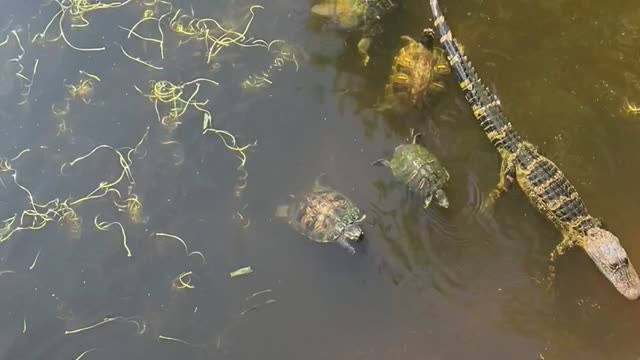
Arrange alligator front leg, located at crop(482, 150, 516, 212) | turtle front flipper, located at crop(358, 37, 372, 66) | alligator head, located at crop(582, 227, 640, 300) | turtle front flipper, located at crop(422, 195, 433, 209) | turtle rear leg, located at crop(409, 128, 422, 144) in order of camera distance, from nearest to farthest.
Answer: alligator head, located at crop(582, 227, 640, 300)
turtle front flipper, located at crop(422, 195, 433, 209)
alligator front leg, located at crop(482, 150, 516, 212)
turtle rear leg, located at crop(409, 128, 422, 144)
turtle front flipper, located at crop(358, 37, 372, 66)

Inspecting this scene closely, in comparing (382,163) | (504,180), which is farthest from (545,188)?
(382,163)

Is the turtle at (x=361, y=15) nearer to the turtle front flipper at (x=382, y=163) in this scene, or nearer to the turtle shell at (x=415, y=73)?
the turtle shell at (x=415, y=73)

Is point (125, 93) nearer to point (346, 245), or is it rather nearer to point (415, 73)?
point (346, 245)

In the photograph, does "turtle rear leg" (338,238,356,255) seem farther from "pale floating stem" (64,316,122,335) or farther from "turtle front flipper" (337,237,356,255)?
"pale floating stem" (64,316,122,335)

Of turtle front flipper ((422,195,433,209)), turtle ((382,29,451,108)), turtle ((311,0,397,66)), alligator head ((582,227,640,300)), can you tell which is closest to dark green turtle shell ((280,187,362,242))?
turtle front flipper ((422,195,433,209))

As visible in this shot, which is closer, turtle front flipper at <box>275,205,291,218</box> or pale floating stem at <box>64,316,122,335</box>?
pale floating stem at <box>64,316,122,335</box>

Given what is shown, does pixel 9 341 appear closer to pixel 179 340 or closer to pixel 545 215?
pixel 179 340
